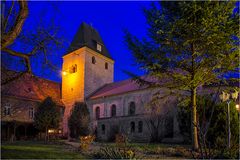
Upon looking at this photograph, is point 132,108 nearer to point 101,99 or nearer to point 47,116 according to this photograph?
point 101,99

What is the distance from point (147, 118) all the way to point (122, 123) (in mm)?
5207

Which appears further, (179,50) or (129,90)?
(129,90)

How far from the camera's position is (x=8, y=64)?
36.6 ft

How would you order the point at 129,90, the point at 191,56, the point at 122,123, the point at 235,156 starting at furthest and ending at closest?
the point at 129,90 < the point at 122,123 < the point at 191,56 < the point at 235,156

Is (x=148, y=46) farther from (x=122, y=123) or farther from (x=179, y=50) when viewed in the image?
(x=122, y=123)

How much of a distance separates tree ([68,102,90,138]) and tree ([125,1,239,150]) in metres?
20.7

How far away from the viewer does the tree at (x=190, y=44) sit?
13.2m

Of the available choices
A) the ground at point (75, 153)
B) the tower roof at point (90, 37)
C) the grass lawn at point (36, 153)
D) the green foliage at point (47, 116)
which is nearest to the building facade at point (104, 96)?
the tower roof at point (90, 37)

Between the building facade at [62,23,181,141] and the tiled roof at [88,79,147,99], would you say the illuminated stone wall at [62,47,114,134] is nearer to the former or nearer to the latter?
the building facade at [62,23,181,141]

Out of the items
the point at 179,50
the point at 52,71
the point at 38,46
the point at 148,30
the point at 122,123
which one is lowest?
the point at 122,123

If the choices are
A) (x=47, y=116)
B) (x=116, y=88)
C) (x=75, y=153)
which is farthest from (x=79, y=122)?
(x=75, y=153)

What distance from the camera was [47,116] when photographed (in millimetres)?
31234

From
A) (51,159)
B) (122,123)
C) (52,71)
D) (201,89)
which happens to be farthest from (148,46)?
(122,123)

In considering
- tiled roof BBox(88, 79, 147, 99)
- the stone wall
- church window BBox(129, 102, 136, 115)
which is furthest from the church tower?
church window BBox(129, 102, 136, 115)
